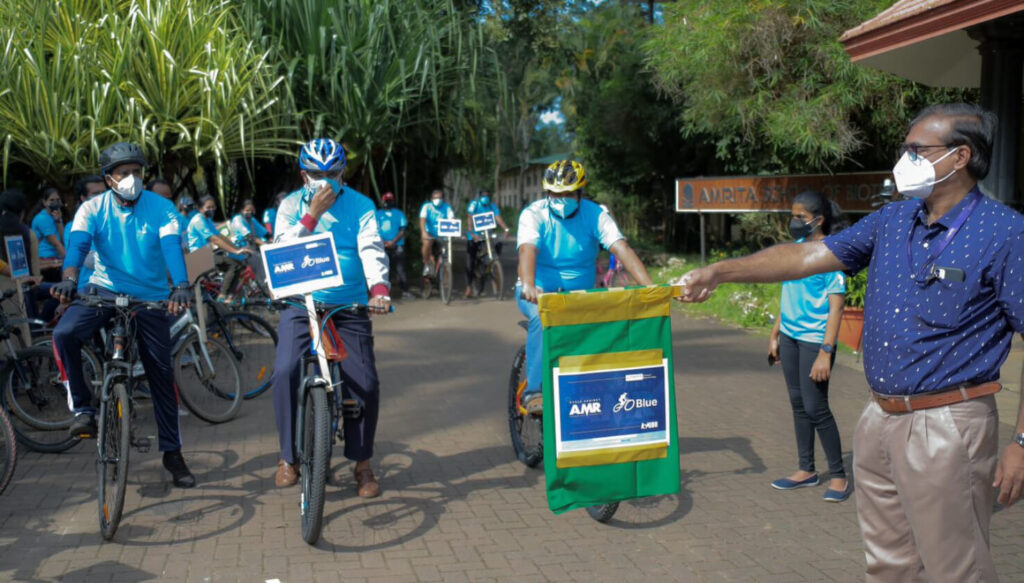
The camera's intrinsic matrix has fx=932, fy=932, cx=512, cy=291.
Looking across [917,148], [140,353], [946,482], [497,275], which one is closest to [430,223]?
[497,275]

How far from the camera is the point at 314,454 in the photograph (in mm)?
4703

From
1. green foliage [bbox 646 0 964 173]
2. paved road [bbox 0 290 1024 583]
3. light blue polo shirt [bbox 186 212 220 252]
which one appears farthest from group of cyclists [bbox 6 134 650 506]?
green foliage [bbox 646 0 964 173]

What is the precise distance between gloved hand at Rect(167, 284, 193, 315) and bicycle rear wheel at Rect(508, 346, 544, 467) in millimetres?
2090

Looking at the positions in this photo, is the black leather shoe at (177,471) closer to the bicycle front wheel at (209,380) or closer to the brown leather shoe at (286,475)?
the brown leather shoe at (286,475)

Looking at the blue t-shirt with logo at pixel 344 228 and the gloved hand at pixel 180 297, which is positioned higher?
the blue t-shirt with logo at pixel 344 228

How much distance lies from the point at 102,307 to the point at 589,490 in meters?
3.12

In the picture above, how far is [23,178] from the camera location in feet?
51.8

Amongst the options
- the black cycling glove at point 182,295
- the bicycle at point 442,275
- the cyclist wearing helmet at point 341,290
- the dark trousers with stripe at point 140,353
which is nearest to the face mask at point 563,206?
the cyclist wearing helmet at point 341,290

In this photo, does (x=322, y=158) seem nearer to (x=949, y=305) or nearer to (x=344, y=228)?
(x=344, y=228)

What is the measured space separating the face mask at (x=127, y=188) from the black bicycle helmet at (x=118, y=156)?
0.09 meters

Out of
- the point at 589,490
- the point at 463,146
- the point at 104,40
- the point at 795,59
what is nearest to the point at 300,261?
the point at 589,490

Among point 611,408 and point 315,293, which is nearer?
point 611,408

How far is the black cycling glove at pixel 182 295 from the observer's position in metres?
5.19

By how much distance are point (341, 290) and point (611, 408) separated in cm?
193
